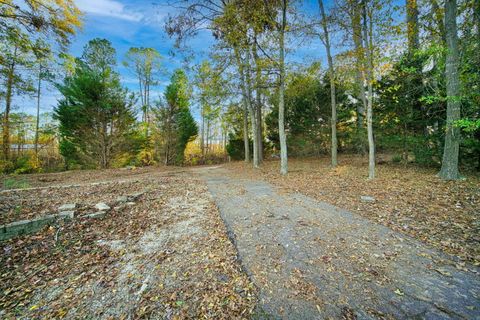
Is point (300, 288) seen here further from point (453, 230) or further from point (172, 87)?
point (172, 87)

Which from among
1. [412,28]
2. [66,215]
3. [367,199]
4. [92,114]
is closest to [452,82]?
[412,28]

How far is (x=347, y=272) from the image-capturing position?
2.30 m

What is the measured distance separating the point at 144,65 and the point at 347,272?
67.6 ft

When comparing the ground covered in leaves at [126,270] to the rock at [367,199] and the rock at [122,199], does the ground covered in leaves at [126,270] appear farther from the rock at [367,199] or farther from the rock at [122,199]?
the rock at [367,199]

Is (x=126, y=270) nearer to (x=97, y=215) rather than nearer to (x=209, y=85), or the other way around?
(x=97, y=215)

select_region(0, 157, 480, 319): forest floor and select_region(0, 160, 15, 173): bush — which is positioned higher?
select_region(0, 160, 15, 173): bush

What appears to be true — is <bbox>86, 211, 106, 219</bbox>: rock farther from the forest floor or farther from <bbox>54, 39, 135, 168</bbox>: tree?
<bbox>54, 39, 135, 168</bbox>: tree

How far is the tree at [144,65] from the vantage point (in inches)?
677

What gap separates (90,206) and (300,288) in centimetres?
466

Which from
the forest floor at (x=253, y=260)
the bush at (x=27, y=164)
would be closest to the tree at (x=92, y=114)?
the bush at (x=27, y=164)

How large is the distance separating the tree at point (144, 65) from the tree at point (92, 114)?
2671 millimetres

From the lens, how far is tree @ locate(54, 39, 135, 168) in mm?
12578

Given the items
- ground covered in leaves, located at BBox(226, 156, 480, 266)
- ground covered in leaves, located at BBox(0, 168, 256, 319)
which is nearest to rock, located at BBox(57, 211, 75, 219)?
ground covered in leaves, located at BBox(0, 168, 256, 319)

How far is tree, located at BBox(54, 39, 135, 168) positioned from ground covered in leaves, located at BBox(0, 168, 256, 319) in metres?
10.6
